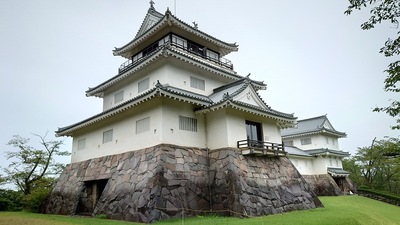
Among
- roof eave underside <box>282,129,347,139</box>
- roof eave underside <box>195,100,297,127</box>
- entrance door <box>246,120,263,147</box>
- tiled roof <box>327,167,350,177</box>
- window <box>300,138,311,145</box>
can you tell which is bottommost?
tiled roof <box>327,167,350,177</box>

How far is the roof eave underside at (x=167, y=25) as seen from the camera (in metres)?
18.2

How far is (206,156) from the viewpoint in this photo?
50.1 feet

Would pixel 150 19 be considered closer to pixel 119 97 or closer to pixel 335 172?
pixel 119 97

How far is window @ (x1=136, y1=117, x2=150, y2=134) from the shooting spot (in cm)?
1481

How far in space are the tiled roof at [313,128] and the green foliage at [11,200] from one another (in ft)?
103

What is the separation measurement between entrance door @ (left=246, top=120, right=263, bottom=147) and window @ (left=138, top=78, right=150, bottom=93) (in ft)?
22.4

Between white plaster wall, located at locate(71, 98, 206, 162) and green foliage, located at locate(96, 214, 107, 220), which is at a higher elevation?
white plaster wall, located at locate(71, 98, 206, 162)

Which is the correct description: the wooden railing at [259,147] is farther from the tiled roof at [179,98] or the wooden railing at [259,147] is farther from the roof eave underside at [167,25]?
the roof eave underside at [167,25]

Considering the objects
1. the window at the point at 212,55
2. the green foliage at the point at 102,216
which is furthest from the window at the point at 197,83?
the green foliage at the point at 102,216

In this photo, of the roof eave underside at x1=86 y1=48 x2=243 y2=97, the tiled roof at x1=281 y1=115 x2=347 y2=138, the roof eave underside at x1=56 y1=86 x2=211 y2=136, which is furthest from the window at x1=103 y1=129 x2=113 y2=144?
the tiled roof at x1=281 y1=115 x2=347 y2=138

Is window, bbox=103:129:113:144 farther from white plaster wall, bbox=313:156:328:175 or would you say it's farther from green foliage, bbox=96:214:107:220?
white plaster wall, bbox=313:156:328:175

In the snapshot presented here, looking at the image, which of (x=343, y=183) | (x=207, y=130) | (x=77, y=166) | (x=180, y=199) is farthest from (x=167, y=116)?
(x=343, y=183)

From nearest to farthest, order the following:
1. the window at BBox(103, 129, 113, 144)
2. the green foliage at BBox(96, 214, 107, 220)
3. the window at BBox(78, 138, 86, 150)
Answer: the green foliage at BBox(96, 214, 107, 220) → the window at BBox(103, 129, 113, 144) → the window at BBox(78, 138, 86, 150)

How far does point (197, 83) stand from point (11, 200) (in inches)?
711
